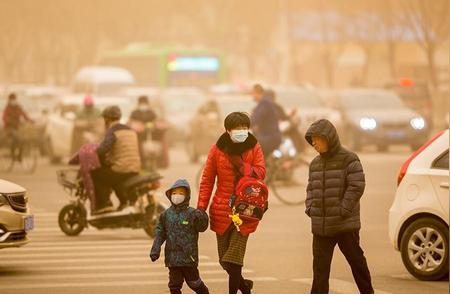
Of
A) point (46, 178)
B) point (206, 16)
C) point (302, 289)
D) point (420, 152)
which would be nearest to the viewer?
point (302, 289)

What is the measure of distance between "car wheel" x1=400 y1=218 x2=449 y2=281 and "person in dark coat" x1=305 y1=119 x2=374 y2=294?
2.11 metres

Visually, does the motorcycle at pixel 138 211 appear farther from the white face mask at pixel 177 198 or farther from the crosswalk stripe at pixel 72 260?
the white face mask at pixel 177 198

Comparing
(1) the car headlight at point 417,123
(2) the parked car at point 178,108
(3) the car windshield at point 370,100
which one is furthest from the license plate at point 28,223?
(2) the parked car at point 178,108

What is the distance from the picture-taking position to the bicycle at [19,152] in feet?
106

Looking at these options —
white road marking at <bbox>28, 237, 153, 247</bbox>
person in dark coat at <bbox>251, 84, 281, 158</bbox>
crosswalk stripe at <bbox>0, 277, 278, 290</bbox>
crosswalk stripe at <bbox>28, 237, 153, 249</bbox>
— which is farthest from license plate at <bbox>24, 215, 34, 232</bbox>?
person in dark coat at <bbox>251, 84, 281, 158</bbox>

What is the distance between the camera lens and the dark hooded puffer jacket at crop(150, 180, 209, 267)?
37.4 feet

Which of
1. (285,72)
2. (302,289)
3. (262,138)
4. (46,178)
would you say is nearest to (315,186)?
(302,289)

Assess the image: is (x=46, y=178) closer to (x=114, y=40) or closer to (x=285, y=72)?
(x=114, y=40)

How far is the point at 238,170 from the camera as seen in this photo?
38.6 ft

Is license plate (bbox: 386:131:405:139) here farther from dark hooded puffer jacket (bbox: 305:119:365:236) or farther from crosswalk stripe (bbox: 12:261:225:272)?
dark hooded puffer jacket (bbox: 305:119:365:236)

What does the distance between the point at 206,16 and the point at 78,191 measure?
85.3 meters

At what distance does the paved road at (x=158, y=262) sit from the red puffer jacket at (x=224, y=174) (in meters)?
1.61

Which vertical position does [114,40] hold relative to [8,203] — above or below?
above

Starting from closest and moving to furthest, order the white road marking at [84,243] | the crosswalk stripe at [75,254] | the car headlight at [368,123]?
1. the crosswalk stripe at [75,254]
2. the white road marking at [84,243]
3. the car headlight at [368,123]
